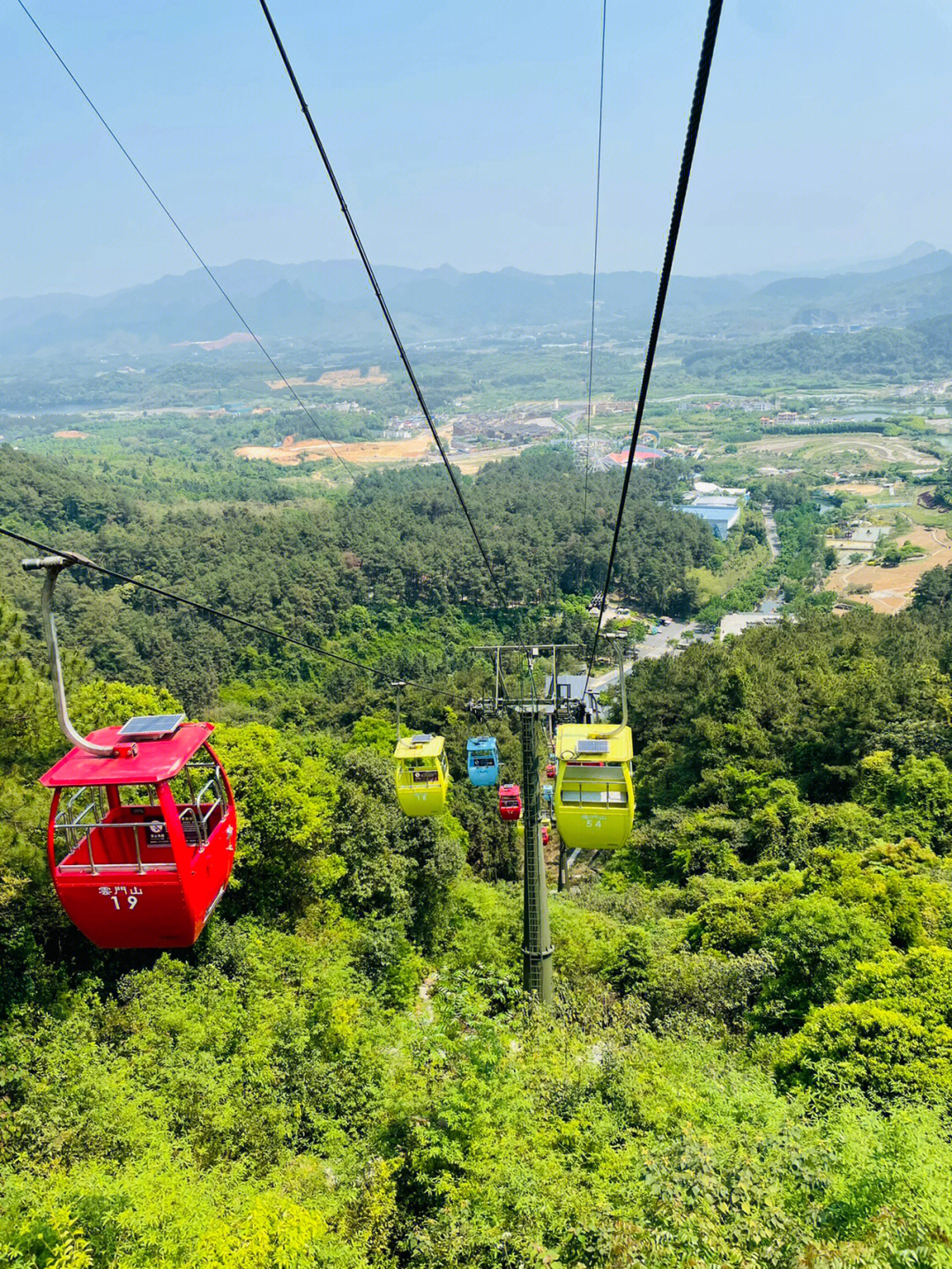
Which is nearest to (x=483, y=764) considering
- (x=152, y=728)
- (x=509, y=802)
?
(x=509, y=802)

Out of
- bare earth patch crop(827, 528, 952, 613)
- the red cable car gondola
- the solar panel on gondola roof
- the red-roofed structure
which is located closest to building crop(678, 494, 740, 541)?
bare earth patch crop(827, 528, 952, 613)

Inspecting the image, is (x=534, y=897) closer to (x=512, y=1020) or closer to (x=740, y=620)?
(x=512, y=1020)

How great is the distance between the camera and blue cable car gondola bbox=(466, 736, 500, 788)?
22438mm

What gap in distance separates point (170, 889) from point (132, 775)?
5.00 ft

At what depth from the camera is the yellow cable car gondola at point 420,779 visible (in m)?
17.6

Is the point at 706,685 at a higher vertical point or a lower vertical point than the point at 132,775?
lower

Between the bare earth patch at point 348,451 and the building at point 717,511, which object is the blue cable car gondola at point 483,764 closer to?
the building at point 717,511

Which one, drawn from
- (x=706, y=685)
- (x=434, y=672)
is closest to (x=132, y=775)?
(x=706, y=685)

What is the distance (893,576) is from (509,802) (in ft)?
225

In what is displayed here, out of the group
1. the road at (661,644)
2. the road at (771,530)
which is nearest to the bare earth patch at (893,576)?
the road at (771,530)

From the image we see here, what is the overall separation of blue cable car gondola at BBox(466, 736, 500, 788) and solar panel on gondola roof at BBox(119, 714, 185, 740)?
13513 millimetres

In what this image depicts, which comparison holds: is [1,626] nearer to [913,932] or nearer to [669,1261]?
[669,1261]

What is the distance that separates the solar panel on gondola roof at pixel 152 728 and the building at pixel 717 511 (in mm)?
95147

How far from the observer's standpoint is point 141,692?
25.0 meters
